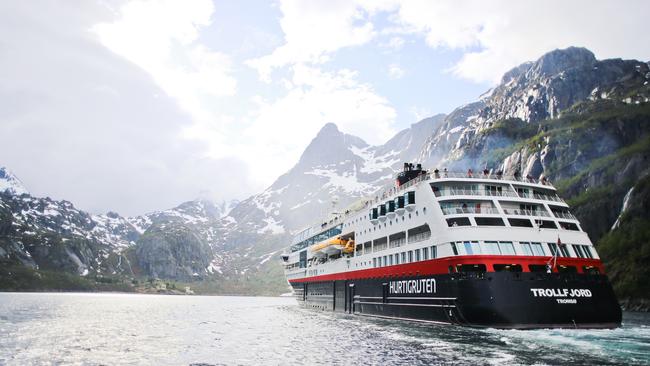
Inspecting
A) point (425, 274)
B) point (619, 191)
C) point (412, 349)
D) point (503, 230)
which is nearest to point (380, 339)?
point (412, 349)

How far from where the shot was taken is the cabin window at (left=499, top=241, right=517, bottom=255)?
34688 millimetres

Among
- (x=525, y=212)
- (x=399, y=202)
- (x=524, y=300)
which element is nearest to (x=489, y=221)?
(x=525, y=212)

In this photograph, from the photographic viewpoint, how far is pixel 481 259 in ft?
111

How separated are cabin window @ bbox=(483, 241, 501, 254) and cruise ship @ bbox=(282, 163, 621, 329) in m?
0.07

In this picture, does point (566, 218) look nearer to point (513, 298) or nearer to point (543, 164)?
point (513, 298)

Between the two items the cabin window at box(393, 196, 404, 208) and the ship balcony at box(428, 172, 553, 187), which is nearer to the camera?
the ship balcony at box(428, 172, 553, 187)

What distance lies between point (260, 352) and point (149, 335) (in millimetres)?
15787

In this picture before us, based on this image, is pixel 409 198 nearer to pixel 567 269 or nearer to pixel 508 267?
pixel 508 267

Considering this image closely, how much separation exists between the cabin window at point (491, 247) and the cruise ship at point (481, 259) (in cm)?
7

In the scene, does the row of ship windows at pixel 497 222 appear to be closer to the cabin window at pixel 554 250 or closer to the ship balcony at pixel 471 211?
the ship balcony at pixel 471 211

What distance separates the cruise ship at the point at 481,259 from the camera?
107ft

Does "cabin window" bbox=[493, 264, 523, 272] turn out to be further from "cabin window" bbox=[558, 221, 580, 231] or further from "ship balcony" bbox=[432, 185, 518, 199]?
"cabin window" bbox=[558, 221, 580, 231]

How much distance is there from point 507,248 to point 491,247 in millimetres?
1216

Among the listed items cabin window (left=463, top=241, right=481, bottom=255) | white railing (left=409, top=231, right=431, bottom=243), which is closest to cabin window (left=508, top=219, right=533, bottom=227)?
cabin window (left=463, top=241, right=481, bottom=255)
